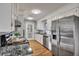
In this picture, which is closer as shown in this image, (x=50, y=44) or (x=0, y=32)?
(x=0, y=32)

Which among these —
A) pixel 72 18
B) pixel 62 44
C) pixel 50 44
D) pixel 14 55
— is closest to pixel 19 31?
pixel 14 55

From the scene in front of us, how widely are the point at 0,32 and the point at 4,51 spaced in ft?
0.99

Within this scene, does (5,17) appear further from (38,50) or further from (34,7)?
(38,50)

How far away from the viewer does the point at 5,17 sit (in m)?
1.72

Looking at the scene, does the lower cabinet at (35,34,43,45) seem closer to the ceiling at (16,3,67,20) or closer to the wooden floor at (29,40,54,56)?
the wooden floor at (29,40,54,56)

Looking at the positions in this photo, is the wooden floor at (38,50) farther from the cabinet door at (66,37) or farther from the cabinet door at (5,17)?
the cabinet door at (5,17)

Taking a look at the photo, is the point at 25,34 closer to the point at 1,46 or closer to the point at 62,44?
the point at 1,46

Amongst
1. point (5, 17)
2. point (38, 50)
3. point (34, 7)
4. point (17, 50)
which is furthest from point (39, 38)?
point (5, 17)

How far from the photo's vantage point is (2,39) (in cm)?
179

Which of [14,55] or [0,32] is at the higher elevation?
[0,32]

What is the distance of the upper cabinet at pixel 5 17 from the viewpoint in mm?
1683

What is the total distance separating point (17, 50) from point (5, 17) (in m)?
0.54

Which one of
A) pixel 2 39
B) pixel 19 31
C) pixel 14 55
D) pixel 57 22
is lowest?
pixel 14 55

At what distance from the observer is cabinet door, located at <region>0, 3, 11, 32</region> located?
1.68 m
